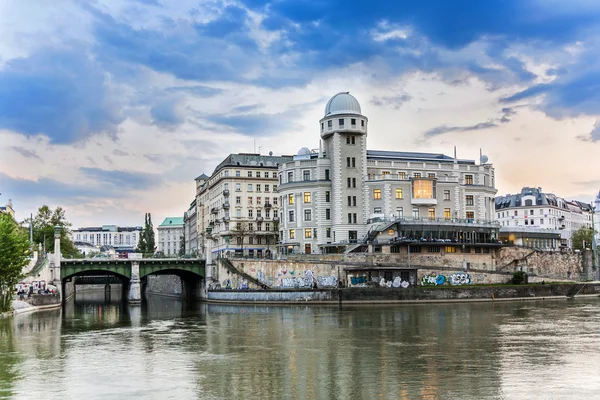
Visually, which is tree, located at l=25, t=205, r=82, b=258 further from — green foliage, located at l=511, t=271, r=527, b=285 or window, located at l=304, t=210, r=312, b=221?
green foliage, located at l=511, t=271, r=527, b=285

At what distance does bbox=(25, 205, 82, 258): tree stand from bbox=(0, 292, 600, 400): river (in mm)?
73689

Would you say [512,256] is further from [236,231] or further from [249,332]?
[249,332]

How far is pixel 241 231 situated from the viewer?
134875 mm

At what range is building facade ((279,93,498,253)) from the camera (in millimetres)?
110000

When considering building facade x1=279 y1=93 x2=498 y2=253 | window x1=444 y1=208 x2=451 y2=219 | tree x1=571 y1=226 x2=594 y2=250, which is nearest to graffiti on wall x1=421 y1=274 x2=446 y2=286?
building facade x1=279 y1=93 x2=498 y2=253

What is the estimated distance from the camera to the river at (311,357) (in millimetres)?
32438

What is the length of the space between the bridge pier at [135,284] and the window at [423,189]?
49562 millimetres

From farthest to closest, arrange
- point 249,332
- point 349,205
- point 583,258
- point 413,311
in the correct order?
point 583,258 → point 349,205 → point 413,311 → point 249,332

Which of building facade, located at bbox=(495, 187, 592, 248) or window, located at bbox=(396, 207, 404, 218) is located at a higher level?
building facade, located at bbox=(495, 187, 592, 248)

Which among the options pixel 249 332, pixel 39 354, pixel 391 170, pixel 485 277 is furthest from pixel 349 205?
pixel 39 354

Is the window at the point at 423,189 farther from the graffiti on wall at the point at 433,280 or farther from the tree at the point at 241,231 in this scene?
the tree at the point at 241,231

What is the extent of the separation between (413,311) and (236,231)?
219ft

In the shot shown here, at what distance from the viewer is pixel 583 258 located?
120 meters

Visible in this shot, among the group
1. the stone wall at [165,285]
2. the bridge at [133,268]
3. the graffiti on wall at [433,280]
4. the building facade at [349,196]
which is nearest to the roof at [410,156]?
the building facade at [349,196]
